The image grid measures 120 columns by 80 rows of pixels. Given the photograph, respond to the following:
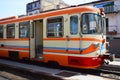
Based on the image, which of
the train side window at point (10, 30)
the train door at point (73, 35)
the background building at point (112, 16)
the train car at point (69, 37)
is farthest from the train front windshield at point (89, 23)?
the background building at point (112, 16)

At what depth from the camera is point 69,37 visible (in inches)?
434

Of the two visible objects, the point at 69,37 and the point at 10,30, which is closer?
the point at 69,37

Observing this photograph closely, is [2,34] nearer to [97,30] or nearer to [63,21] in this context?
[63,21]

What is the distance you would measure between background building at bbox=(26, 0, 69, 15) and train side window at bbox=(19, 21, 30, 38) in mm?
40959

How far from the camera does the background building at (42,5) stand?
56459 mm

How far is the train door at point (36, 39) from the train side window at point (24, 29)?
0.44m

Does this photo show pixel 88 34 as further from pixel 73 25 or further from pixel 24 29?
pixel 24 29

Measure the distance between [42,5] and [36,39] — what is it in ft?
143

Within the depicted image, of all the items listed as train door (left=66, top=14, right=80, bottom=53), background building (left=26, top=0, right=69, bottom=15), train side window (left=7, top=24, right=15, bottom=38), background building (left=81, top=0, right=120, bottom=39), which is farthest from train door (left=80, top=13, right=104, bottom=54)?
background building (left=26, top=0, right=69, bottom=15)

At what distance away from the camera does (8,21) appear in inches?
635

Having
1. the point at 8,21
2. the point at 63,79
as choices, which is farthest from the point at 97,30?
the point at 8,21

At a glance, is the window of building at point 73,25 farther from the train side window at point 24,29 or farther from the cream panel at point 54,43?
the train side window at point 24,29

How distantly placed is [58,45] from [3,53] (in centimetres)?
681

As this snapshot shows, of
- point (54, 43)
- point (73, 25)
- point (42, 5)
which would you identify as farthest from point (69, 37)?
point (42, 5)
